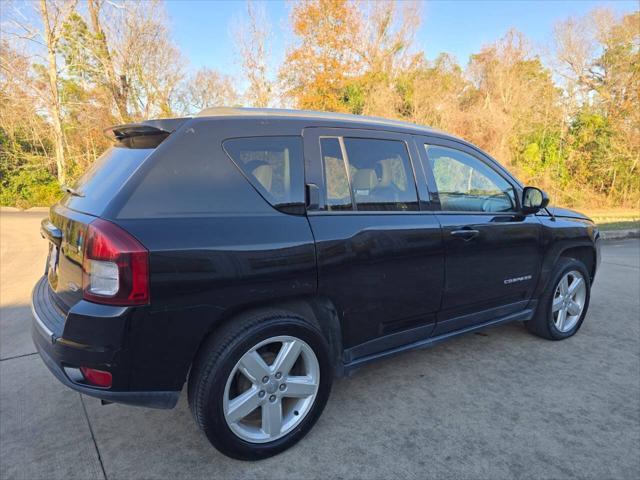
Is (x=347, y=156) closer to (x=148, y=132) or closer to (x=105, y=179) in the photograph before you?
(x=148, y=132)

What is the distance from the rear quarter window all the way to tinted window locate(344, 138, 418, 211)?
1.29ft

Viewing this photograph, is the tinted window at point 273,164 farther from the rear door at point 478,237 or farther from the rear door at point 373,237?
the rear door at point 478,237

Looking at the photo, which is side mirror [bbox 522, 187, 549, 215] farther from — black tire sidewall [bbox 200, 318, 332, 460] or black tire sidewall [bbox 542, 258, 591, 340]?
black tire sidewall [bbox 200, 318, 332, 460]

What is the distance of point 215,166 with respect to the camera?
7.05ft

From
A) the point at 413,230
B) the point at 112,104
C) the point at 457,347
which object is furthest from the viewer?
the point at 112,104

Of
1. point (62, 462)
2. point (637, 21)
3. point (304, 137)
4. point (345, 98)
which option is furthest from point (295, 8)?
point (62, 462)

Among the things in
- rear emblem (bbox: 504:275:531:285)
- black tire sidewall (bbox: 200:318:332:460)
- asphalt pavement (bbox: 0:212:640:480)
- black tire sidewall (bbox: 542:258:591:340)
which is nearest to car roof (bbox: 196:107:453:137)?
black tire sidewall (bbox: 200:318:332:460)

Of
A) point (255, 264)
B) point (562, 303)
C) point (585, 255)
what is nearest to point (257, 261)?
point (255, 264)

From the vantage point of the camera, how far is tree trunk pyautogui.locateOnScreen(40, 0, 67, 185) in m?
14.1

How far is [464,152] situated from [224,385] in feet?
8.01

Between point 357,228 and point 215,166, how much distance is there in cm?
90

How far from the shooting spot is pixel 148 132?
2242 mm

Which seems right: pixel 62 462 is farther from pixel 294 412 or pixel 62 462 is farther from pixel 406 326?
pixel 406 326

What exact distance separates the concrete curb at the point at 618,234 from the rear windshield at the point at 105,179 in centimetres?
1072
